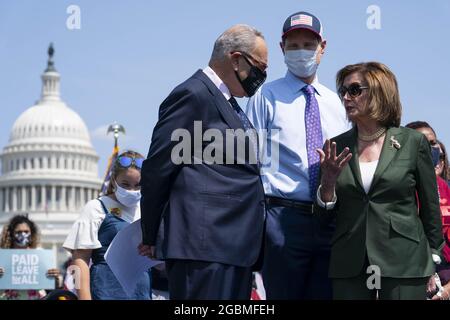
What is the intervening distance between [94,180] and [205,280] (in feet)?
358

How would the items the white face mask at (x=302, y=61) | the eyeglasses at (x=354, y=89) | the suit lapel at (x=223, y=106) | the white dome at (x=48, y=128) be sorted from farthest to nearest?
the white dome at (x=48, y=128) < the white face mask at (x=302, y=61) < the eyeglasses at (x=354, y=89) < the suit lapel at (x=223, y=106)

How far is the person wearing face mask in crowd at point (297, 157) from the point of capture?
6.04m

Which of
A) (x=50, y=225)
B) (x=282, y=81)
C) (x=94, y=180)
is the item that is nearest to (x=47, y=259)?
(x=282, y=81)

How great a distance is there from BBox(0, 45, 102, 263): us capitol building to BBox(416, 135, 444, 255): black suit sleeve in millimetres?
101578

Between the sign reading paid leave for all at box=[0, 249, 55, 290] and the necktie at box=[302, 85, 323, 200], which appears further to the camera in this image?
the sign reading paid leave for all at box=[0, 249, 55, 290]

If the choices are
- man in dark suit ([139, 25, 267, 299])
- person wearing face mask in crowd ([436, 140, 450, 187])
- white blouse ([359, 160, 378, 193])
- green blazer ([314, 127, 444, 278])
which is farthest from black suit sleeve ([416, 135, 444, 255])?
person wearing face mask in crowd ([436, 140, 450, 187])

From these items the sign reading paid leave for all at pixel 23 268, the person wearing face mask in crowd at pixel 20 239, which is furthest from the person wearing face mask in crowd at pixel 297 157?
the person wearing face mask in crowd at pixel 20 239

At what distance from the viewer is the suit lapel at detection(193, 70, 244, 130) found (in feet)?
18.0

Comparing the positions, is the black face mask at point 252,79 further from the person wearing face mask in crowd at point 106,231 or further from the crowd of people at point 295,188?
the person wearing face mask in crowd at point 106,231

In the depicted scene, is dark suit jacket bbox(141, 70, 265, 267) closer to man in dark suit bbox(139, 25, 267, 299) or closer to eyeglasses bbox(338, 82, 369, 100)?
man in dark suit bbox(139, 25, 267, 299)

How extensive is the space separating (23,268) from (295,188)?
219 inches

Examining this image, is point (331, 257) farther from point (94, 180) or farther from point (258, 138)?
point (94, 180)

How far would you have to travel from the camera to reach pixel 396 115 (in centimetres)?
577
